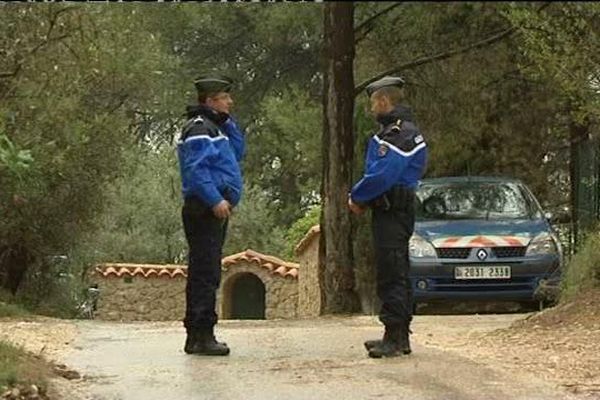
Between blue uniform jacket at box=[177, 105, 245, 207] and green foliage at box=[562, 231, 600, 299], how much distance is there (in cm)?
362

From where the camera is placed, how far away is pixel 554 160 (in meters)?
17.1

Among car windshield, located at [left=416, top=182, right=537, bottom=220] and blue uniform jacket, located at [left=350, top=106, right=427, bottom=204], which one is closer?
blue uniform jacket, located at [left=350, top=106, right=427, bottom=204]

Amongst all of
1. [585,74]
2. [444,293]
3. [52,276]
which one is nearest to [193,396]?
[585,74]

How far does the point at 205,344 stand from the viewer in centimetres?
704

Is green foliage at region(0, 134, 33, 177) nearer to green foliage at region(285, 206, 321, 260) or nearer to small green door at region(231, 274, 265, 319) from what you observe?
green foliage at region(285, 206, 321, 260)

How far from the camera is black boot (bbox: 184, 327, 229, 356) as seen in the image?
7.04m

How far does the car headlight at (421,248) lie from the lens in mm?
11438

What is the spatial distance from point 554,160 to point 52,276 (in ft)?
28.4

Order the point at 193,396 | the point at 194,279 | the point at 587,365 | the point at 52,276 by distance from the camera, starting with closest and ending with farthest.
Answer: the point at 193,396 → the point at 587,365 → the point at 194,279 → the point at 52,276

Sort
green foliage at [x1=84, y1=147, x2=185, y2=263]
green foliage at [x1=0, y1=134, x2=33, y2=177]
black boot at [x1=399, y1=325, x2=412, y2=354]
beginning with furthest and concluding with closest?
green foliage at [x1=84, y1=147, x2=185, y2=263]
black boot at [x1=399, y1=325, x2=412, y2=354]
green foliage at [x1=0, y1=134, x2=33, y2=177]

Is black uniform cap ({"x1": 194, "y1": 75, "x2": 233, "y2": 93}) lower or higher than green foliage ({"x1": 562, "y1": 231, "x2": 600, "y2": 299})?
higher

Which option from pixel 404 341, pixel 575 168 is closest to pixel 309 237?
pixel 575 168

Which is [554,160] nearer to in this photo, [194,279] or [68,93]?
[68,93]

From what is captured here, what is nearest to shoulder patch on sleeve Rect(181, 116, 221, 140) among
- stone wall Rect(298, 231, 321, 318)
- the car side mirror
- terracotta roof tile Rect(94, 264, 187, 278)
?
the car side mirror
